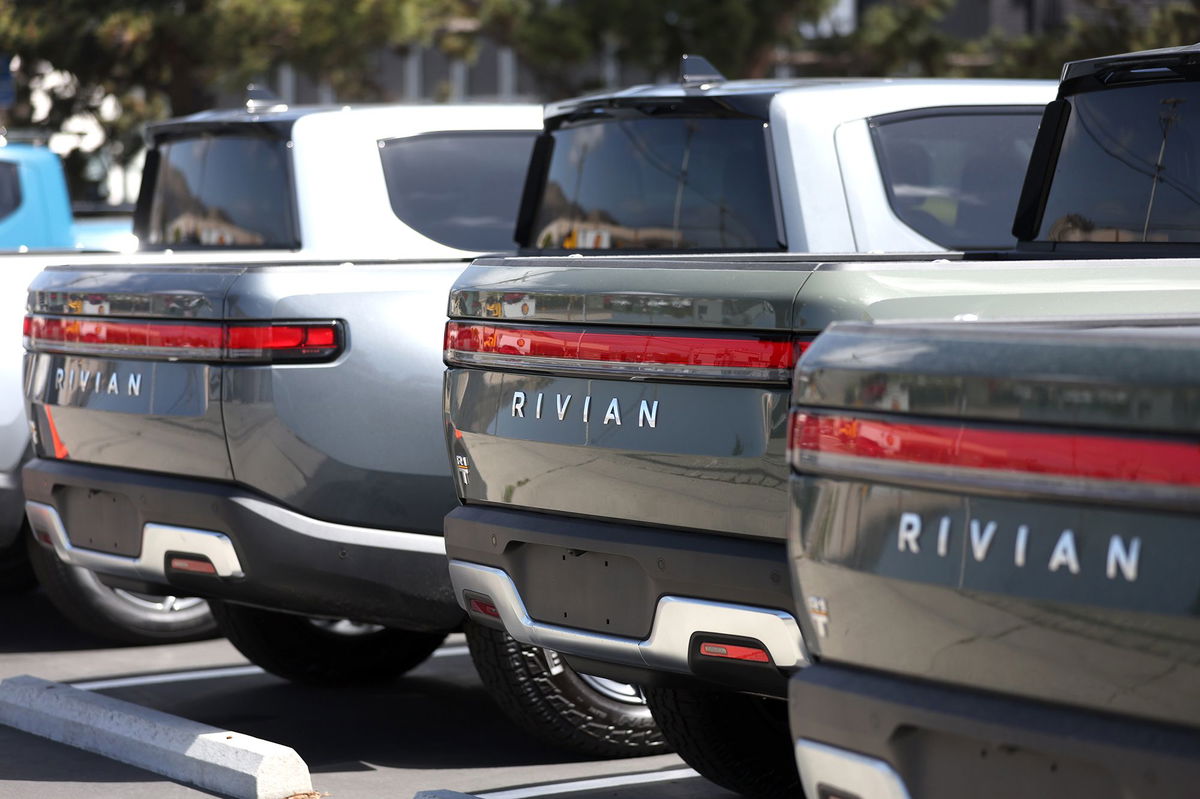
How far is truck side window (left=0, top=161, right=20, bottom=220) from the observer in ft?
38.9

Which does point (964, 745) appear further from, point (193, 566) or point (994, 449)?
point (193, 566)

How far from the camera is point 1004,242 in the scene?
5.78 m

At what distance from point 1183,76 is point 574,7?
55.5ft

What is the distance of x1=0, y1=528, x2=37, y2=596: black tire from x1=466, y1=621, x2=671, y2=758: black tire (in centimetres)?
357

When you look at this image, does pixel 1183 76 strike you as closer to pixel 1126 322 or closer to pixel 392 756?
pixel 1126 322

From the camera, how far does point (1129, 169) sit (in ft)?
16.4

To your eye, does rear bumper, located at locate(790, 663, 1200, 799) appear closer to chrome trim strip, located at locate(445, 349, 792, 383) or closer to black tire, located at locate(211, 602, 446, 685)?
chrome trim strip, located at locate(445, 349, 792, 383)

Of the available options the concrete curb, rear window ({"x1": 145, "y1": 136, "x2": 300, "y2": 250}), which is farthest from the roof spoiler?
rear window ({"x1": 145, "y1": 136, "x2": 300, "y2": 250})

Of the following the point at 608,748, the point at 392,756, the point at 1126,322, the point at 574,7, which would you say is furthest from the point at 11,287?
the point at 574,7

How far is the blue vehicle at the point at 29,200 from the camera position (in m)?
11.8

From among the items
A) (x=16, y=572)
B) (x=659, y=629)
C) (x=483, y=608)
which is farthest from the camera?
(x=16, y=572)

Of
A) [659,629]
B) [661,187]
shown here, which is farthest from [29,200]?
[659,629]

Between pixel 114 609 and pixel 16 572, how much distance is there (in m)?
1.62

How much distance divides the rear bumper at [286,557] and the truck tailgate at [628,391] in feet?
2.51
